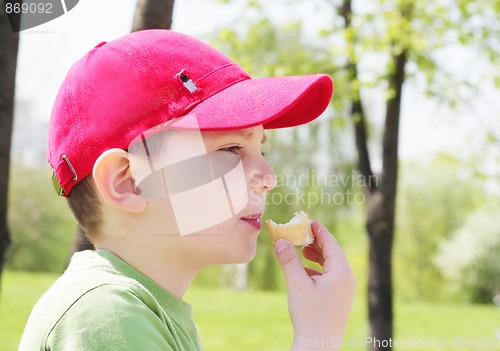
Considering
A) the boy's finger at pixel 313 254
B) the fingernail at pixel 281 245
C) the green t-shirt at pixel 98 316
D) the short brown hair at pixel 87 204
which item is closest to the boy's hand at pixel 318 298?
the fingernail at pixel 281 245

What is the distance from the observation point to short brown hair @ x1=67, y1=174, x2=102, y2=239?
1.42 metres

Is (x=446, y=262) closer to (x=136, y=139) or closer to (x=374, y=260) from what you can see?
(x=374, y=260)

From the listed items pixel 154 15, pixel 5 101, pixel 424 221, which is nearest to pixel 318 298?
pixel 154 15

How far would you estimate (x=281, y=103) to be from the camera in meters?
1.47

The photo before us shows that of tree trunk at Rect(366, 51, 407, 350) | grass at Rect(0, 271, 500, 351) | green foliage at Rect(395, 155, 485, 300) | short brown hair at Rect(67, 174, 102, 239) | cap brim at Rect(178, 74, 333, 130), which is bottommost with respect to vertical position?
green foliage at Rect(395, 155, 485, 300)

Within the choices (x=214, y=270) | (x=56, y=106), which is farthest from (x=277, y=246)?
(x=214, y=270)

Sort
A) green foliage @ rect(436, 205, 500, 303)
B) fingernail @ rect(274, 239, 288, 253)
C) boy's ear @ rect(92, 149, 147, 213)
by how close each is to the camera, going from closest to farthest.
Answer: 1. boy's ear @ rect(92, 149, 147, 213)
2. fingernail @ rect(274, 239, 288, 253)
3. green foliage @ rect(436, 205, 500, 303)

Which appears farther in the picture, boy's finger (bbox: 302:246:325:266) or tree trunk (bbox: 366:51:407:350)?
tree trunk (bbox: 366:51:407:350)

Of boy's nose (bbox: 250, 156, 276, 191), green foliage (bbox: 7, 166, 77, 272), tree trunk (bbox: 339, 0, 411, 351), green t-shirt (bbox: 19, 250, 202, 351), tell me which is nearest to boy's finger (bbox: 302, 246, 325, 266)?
boy's nose (bbox: 250, 156, 276, 191)

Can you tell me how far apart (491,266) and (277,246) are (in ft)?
53.1

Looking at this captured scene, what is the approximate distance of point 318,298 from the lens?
1.42m

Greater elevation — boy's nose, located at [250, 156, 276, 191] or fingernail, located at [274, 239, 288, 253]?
boy's nose, located at [250, 156, 276, 191]

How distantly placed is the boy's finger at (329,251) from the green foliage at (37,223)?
57.3 feet

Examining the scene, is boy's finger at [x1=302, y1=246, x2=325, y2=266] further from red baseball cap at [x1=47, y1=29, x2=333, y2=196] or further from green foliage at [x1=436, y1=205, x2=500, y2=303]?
green foliage at [x1=436, y1=205, x2=500, y2=303]
